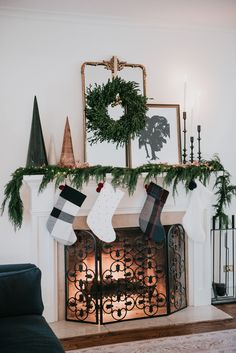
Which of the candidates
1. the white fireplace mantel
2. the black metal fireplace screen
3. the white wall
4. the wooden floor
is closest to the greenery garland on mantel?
the white fireplace mantel

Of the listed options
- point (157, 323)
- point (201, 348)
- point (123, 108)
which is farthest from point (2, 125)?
point (201, 348)

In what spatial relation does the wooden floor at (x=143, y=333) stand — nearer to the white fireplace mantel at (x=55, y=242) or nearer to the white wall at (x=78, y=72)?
the white fireplace mantel at (x=55, y=242)

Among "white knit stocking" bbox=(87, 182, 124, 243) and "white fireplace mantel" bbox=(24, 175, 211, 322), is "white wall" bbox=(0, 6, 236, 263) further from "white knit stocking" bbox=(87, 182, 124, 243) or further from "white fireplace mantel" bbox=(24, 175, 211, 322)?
"white knit stocking" bbox=(87, 182, 124, 243)

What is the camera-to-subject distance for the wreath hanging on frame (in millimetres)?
3365

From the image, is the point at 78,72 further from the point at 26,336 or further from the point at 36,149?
the point at 26,336

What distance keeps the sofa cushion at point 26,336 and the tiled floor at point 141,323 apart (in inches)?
32.9

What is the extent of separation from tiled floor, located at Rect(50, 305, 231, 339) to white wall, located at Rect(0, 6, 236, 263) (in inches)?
26.0

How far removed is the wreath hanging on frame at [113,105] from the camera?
337 centimetres

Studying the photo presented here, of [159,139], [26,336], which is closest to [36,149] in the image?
[159,139]

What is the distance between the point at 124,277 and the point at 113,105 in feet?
4.75

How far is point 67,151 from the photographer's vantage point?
3.41 meters

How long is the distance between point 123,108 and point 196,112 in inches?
29.0

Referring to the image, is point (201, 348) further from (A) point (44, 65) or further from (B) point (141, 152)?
(A) point (44, 65)

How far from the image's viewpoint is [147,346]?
9.68 ft
